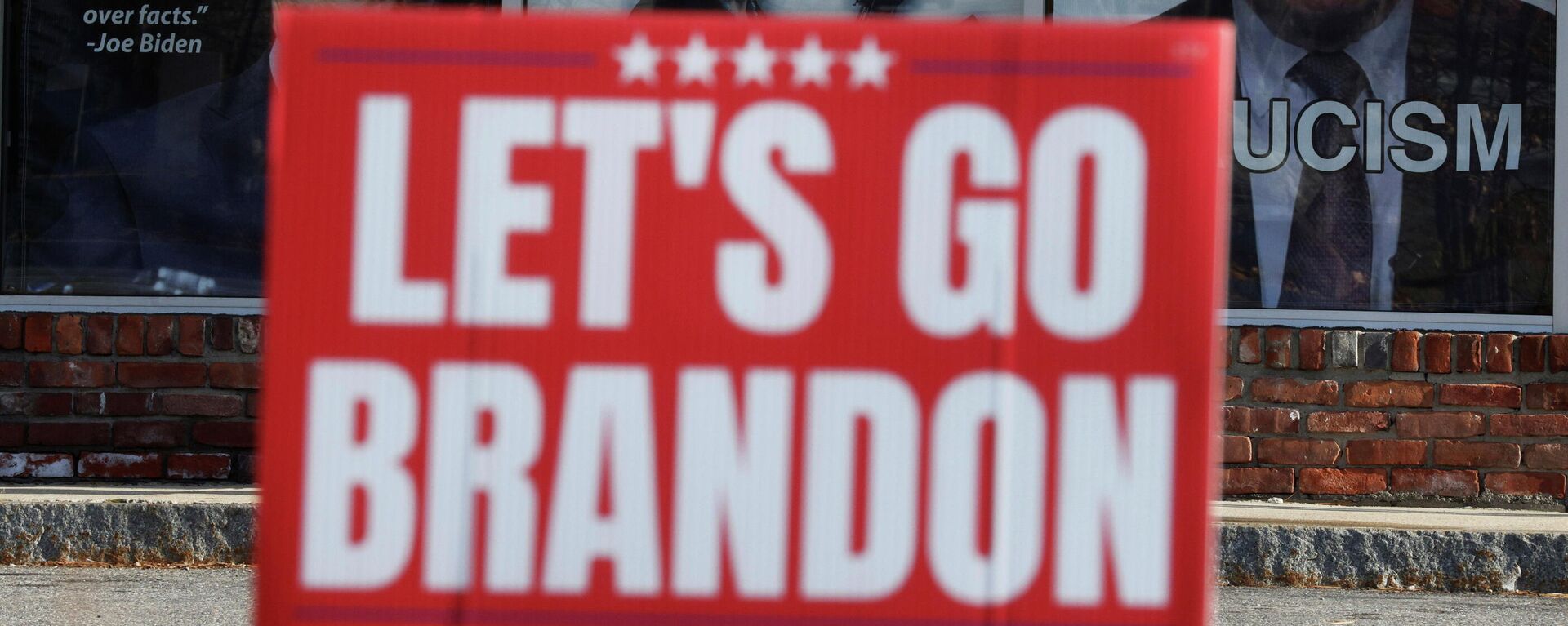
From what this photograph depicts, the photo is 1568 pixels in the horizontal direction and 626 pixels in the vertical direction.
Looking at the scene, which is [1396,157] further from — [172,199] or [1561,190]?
[172,199]

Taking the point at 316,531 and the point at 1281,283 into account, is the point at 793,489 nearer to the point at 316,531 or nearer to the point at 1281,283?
the point at 316,531

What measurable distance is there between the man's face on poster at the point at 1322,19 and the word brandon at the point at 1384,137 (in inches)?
8.5

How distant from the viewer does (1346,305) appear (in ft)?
18.2

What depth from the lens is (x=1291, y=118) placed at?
18.3 feet

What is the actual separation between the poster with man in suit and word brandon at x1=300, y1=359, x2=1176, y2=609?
14.2ft

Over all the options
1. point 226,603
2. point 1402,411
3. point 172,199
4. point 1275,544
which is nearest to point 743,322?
point 226,603

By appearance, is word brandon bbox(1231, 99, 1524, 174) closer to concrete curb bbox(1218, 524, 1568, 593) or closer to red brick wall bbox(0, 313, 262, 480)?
concrete curb bbox(1218, 524, 1568, 593)

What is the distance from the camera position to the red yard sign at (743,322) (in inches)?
57.0

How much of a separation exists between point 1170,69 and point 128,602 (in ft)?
12.1

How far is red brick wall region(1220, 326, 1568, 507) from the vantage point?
5328 millimetres

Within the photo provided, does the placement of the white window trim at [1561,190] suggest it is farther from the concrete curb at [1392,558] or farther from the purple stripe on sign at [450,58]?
the purple stripe on sign at [450,58]

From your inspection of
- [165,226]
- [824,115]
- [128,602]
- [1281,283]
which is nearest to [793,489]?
[824,115]

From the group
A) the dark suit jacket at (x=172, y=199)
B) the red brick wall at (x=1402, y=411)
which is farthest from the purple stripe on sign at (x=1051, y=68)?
the dark suit jacket at (x=172, y=199)

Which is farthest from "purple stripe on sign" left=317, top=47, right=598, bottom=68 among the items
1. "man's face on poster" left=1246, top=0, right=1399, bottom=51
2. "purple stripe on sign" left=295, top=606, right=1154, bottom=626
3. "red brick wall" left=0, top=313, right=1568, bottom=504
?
"man's face on poster" left=1246, top=0, right=1399, bottom=51
